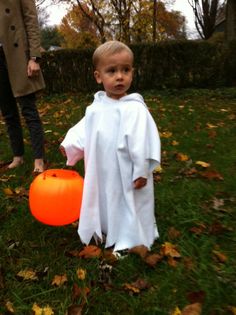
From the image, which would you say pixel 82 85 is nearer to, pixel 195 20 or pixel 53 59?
pixel 53 59

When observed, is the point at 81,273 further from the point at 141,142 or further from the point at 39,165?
the point at 39,165

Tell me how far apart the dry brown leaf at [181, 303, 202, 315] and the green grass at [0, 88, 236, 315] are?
0.03 meters

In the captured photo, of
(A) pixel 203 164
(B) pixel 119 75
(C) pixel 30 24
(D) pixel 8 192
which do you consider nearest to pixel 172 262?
(B) pixel 119 75

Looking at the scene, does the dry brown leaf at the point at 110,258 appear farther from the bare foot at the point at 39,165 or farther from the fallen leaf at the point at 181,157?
the fallen leaf at the point at 181,157

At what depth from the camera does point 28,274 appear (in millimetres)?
2777

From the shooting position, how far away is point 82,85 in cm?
1305

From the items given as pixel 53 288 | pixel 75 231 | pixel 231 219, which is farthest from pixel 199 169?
pixel 53 288

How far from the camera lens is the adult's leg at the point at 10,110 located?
4590 mm

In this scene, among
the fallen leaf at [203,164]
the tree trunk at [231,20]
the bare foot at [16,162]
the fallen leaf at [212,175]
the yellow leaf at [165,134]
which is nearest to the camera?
the fallen leaf at [212,175]

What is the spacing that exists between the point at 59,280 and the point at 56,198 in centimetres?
54

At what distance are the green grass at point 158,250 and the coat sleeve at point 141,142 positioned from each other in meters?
0.63

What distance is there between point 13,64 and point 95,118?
1989 mm

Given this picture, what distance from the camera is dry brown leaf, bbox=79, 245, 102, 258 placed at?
2928mm

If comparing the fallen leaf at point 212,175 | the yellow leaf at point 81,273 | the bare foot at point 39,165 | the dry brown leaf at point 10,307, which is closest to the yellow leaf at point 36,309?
the dry brown leaf at point 10,307
